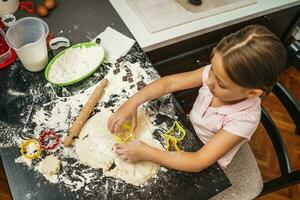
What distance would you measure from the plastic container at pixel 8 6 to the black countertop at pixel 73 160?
0.03 m

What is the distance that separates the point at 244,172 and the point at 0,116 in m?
0.83

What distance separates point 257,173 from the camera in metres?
0.98

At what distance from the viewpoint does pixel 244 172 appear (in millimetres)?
982

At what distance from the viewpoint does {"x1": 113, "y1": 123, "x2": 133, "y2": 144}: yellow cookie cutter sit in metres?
0.81

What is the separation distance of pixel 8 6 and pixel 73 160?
27.9 inches

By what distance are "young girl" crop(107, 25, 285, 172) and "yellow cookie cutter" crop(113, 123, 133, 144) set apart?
0.06ft

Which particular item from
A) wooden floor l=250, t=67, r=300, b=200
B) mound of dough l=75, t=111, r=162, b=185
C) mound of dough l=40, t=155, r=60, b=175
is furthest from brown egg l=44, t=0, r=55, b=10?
wooden floor l=250, t=67, r=300, b=200

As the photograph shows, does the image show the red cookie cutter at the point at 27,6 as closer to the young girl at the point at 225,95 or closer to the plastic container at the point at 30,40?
the plastic container at the point at 30,40

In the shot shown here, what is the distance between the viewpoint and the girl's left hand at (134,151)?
29.2 inches

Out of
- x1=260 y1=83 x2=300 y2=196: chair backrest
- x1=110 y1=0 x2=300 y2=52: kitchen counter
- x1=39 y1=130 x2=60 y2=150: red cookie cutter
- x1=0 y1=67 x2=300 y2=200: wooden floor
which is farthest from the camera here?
x1=0 y1=67 x2=300 y2=200: wooden floor

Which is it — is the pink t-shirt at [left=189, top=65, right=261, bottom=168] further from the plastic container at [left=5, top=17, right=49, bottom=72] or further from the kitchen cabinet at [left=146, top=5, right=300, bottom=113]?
the plastic container at [left=5, top=17, right=49, bottom=72]

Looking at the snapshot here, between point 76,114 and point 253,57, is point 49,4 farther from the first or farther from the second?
point 253,57

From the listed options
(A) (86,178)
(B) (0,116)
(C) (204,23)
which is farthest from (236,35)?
(B) (0,116)

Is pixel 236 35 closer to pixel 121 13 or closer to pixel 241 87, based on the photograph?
pixel 241 87
